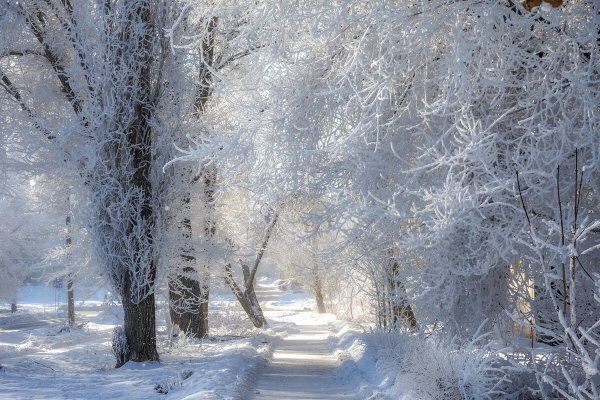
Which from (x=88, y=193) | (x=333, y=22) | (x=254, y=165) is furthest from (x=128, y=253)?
(x=333, y=22)

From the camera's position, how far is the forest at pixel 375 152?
6.28 meters

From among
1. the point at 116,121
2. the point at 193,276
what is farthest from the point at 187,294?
the point at 116,121

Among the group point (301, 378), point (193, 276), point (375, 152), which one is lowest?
point (301, 378)

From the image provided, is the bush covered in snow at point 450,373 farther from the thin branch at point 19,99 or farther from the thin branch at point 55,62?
the thin branch at point 19,99

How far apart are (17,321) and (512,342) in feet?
113

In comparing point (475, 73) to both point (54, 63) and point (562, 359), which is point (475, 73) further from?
point (54, 63)

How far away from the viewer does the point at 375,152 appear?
24.5 feet

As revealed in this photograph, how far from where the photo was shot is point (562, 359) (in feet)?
22.1

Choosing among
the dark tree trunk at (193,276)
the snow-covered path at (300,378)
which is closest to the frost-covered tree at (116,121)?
the dark tree trunk at (193,276)

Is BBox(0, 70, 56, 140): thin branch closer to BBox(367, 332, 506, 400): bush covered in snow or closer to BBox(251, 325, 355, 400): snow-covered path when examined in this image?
BBox(251, 325, 355, 400): snow-covered path

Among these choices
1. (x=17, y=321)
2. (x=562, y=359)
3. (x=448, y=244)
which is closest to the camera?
(x=562, y=359)

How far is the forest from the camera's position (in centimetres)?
628

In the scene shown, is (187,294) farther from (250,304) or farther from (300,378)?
(250,304)

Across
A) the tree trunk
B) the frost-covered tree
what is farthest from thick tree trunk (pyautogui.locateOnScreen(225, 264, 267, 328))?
the frost-covered tree
